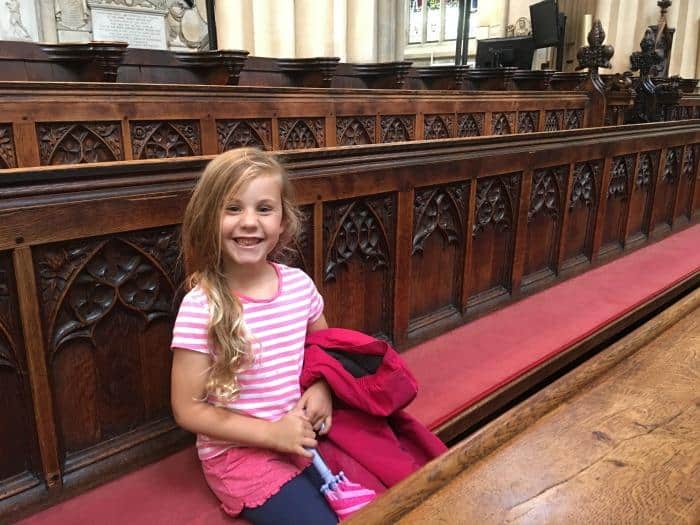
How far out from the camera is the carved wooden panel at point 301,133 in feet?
14.3

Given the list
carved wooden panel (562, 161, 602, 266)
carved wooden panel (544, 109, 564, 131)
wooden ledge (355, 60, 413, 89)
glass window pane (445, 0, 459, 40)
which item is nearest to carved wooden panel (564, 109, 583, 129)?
carved wooden panel (544, 109, 564, 131)

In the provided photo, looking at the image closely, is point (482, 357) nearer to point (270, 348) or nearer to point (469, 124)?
point (270, 348)

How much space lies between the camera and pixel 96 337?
149 cm

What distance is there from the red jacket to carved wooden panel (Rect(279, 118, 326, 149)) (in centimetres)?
308

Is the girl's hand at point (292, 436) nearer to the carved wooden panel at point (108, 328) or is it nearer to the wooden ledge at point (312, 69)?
the carved wooden panel at point (108, 328)

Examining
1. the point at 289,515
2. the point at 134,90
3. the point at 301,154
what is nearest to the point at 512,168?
the point at 301,154

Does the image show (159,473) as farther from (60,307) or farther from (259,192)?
(259,192)

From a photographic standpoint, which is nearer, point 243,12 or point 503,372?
point 503,372

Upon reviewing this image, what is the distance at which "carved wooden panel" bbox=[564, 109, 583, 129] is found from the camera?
21.8ft

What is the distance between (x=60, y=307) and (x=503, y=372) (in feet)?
4.76

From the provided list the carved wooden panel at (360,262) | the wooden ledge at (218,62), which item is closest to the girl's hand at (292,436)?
the carved wooden panel at (360,262)

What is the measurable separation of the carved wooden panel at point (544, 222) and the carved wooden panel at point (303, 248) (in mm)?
1330

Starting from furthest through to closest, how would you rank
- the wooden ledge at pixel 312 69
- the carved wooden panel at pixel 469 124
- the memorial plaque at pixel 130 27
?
the memorial plaque at pixel 130 27
the carved wooden panel at pixel 469 124
the wooden ledge at pixel 312 69

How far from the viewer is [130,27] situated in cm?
759
